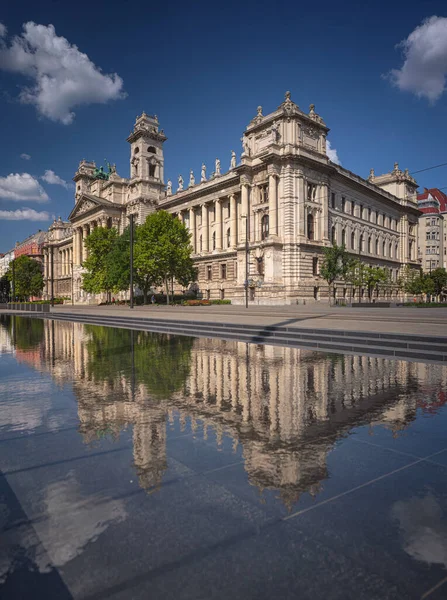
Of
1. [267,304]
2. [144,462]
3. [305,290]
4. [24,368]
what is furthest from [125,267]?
[144,462]

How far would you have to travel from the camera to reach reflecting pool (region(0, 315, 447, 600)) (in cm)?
200

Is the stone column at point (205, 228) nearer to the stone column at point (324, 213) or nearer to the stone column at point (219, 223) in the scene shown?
the stone column at point (219, 223)

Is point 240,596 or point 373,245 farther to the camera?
point 373,245

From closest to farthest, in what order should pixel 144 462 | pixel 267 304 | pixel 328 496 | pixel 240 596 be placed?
1. pixel 240 596
2. pixel 328 496
3. pixel 144 462
4. pixel 267 304

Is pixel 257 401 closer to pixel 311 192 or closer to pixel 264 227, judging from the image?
pixel 264 227

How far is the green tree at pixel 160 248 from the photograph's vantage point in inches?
1922

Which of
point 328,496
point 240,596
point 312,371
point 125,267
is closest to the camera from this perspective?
point 240,596

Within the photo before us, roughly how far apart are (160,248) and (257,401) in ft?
146

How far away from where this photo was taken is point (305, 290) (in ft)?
147

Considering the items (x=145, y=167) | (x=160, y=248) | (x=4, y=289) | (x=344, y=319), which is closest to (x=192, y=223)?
(x=160, y=248)

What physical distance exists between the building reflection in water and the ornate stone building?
31.7 meters

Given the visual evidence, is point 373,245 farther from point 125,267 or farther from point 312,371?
point 312,371

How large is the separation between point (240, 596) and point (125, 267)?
5236 cm

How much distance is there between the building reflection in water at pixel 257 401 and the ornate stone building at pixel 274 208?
104ft
